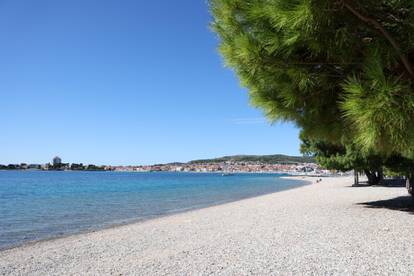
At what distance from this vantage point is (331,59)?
5.18 meters

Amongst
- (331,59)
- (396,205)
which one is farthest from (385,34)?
(396,205)

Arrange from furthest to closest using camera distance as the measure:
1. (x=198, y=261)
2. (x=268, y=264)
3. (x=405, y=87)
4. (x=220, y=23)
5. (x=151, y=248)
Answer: (x=151, y=248), (x=198, y=261), (x=268, y=264), (x=220, y=23), (x=405, y=87)

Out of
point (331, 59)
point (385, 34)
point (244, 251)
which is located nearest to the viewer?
point (385, 34)

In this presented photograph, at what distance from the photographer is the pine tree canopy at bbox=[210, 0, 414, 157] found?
4.23 meters

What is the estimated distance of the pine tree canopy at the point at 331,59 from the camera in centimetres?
423

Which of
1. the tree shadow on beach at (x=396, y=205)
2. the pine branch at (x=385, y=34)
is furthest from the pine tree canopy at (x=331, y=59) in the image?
the tree shadow on beach at (x=396, y=205)

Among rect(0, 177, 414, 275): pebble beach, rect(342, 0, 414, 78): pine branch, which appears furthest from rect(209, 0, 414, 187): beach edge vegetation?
rect(0, 177, 414, 275): pebble beach

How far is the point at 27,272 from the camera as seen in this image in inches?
299

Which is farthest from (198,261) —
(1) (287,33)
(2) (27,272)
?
(1) (287,33)

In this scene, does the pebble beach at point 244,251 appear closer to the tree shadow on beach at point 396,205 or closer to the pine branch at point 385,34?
the tree shadow on beach at point 396,205

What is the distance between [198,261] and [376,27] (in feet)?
15.8

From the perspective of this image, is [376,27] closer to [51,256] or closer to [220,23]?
[220,23]

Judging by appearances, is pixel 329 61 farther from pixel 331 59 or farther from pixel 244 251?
pixel 244 251

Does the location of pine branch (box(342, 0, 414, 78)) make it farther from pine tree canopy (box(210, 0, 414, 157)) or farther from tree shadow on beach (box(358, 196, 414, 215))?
tree shadow on beach (box(358, 196, 414, 215))
